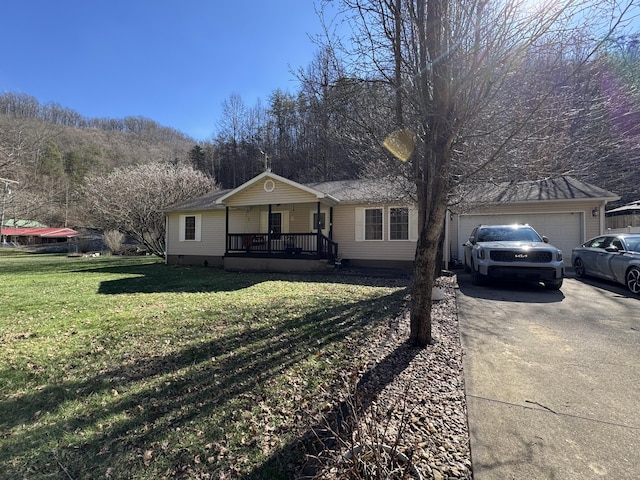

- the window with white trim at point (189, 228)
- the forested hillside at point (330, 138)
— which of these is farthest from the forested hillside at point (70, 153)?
the window with white trim at point (189, 228)

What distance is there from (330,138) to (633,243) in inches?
308

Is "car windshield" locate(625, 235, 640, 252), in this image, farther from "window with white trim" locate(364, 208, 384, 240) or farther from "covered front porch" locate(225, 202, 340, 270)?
"covered front porch" locate(225, 202, 340, 270)

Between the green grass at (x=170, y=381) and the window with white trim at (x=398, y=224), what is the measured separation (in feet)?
20.5

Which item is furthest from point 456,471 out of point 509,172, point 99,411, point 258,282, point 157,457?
point 258,282

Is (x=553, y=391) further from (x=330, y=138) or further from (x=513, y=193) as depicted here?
(x=513, y=193)

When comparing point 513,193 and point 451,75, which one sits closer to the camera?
point 451,75

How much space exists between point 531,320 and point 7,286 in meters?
13.0

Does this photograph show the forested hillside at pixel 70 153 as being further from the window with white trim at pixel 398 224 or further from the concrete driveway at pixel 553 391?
the concrete driveway at pixel 553 391

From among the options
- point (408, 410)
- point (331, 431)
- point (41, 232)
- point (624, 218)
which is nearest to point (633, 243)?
point (408, 410)

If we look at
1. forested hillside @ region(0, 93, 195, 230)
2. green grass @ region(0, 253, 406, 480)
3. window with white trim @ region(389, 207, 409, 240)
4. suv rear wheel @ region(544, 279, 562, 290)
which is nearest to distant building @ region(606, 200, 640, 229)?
window with white trim @ region(389, 207, 409, 240)

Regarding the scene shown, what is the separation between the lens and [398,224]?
1269 cm

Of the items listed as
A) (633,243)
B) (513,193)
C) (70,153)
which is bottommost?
(633,243)

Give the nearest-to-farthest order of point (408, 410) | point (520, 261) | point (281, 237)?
point (408, 410), point (520, 261), point (281, 237)

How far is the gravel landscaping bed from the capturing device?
184 centimetres
